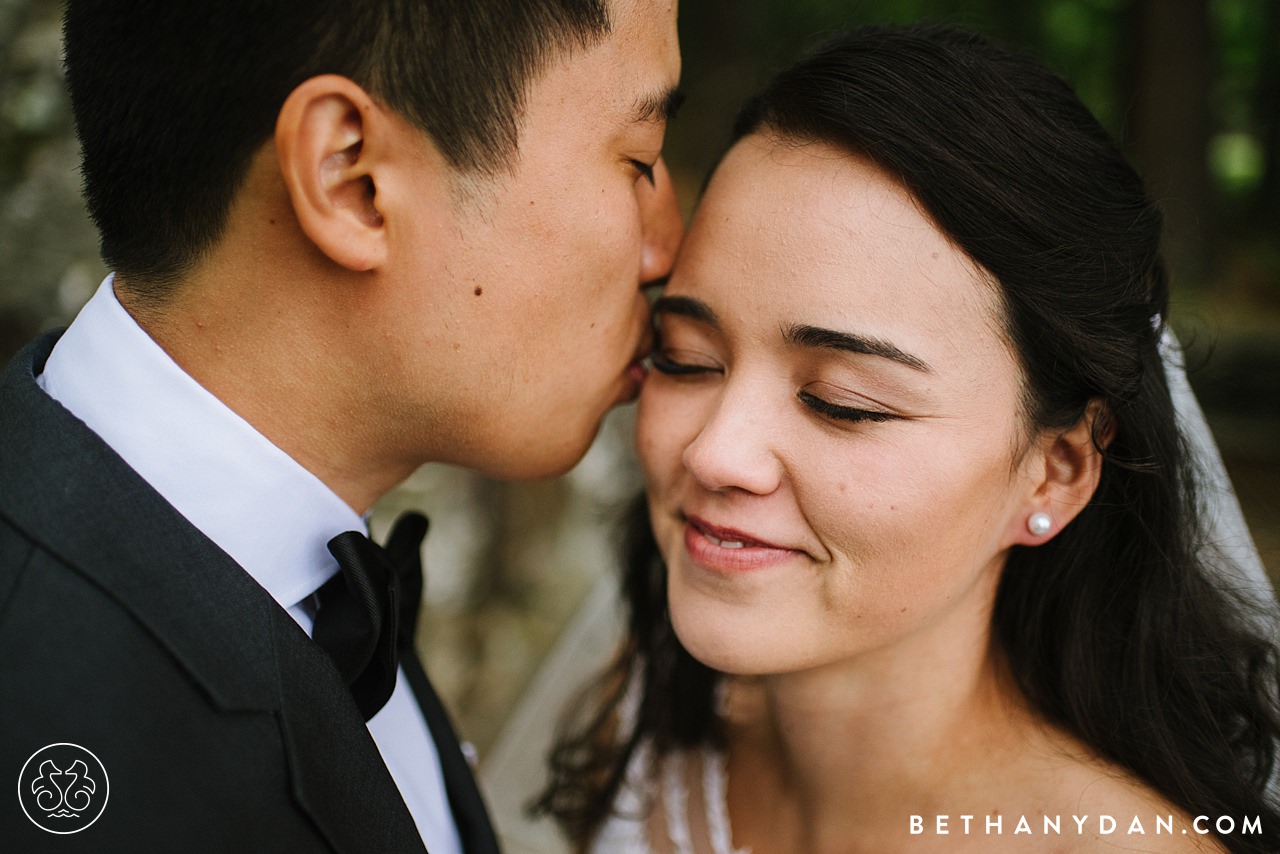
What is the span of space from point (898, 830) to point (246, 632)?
1.57 meters

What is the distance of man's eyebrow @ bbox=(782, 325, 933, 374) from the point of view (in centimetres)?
183

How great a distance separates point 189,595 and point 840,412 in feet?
3.87

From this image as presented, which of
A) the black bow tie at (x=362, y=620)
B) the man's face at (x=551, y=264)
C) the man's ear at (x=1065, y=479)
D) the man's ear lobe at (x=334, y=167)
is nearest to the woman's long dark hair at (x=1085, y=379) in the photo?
the man's ear at (x=1065, y=479)

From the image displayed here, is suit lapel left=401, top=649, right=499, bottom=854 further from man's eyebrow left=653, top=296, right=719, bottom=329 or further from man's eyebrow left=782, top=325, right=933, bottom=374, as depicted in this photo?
man's eyebrow left=782, top=325, right=933, bottom=374

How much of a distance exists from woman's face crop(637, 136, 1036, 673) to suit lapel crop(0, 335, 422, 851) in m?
→ 0.77

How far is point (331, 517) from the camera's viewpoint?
1.93m

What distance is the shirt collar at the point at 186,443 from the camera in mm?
1718

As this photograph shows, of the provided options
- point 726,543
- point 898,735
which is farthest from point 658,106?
point 898,735

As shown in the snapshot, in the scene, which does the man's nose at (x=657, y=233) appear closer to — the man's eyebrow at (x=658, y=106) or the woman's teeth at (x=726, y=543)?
the man's eyebrow at (x=658, y=106)

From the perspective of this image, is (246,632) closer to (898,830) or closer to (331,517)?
(331,517)

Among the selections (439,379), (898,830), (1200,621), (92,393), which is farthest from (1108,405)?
(92,393)

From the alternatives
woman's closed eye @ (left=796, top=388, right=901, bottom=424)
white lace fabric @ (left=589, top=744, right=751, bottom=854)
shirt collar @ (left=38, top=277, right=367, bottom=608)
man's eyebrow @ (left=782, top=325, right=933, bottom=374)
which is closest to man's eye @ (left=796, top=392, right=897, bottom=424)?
woman's closed eye @ (left=796, top=388, right=901, bottom=424)


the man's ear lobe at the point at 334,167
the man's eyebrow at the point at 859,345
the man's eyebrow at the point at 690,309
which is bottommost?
the man's eyebrow at the point at 859,345

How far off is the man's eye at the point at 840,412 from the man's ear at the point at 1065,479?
0.46m
